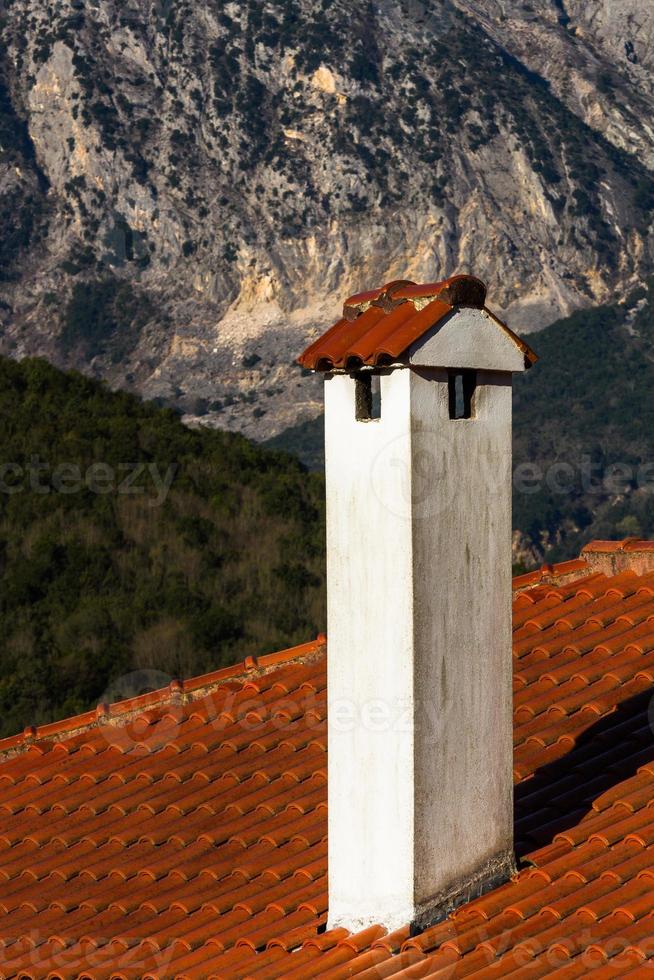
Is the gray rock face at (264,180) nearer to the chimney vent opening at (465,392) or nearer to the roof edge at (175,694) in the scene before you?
the roof edge at (175,694)

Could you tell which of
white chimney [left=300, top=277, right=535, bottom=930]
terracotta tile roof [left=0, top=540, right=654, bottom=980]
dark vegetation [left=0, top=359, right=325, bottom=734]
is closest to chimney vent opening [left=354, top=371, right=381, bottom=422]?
white chimney [left=300, top=277, right=535, bottom=930]

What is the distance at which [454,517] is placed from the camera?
4.65 m

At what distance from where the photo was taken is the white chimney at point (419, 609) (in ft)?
14.9

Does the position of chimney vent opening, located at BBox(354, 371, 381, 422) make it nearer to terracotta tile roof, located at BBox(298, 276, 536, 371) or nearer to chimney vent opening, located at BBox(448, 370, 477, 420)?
terracotta tile roof, located at BBox(298, 276, 536, 371)

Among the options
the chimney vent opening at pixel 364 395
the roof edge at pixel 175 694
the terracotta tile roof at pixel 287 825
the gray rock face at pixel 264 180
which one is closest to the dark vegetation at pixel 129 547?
the roof edge at pixel 175 694

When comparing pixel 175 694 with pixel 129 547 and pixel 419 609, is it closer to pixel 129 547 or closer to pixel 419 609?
pixel 419 609

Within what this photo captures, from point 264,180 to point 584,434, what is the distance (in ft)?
85.0

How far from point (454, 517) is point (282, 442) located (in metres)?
58.7

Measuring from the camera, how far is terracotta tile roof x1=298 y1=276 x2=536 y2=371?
14.9ft

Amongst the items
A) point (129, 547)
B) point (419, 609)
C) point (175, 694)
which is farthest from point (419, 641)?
point (129, 547)

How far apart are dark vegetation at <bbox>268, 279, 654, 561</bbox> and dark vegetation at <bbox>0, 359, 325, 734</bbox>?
52.2 feet

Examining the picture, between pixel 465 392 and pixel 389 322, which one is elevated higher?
pixel 389 322

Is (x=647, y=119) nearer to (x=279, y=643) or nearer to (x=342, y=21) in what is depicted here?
(x=342, y=21)

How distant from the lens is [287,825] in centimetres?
605
